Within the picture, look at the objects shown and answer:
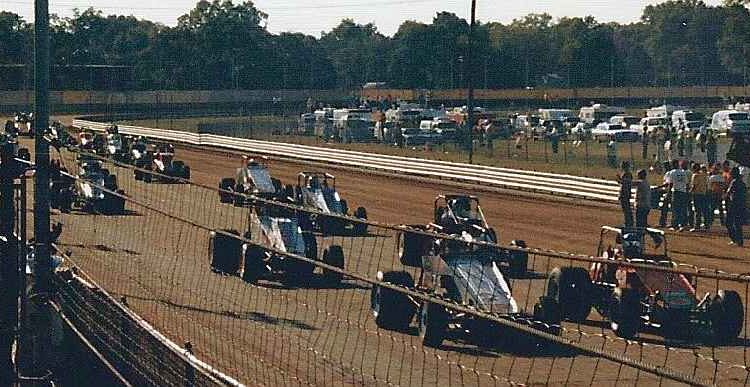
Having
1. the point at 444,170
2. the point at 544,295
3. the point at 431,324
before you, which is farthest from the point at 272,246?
the point at 444,170

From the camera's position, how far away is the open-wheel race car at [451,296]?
11781 mm

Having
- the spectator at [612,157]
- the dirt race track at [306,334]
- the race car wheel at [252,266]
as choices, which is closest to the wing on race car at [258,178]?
the dirt race track at [306,334]

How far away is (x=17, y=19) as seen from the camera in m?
111

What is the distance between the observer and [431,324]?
12469 mm

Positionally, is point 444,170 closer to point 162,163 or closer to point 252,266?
point 162,163

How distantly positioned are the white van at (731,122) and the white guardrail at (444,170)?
54.4 ft

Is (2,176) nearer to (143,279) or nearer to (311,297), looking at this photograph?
(143,279)

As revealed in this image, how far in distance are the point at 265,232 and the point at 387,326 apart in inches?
280

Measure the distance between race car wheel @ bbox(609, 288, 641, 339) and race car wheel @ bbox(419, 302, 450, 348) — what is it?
263cm

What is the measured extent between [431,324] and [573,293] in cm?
332

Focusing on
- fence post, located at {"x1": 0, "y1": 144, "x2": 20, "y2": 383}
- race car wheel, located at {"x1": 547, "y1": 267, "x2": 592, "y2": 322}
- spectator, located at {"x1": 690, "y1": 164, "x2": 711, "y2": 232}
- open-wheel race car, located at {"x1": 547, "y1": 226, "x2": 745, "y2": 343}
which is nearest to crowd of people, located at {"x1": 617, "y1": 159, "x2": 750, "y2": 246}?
spectator, located at {"x1": 690, "y1": 164, "x2": 711, "y2": 232}

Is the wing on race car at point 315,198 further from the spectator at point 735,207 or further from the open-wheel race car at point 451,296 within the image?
the open-wheel race car at point 451,296

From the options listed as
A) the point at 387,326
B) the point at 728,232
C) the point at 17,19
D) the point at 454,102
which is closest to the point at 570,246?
the point at 728,232

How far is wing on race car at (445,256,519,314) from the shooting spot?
1422 centimetres
